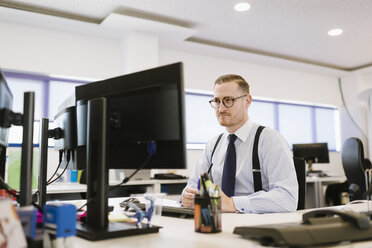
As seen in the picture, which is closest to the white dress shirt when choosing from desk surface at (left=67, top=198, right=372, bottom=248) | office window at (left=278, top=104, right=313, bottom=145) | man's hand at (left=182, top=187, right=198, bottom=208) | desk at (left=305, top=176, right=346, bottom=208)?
man's hand at (left=182, top=187, right=198, bottom=208)

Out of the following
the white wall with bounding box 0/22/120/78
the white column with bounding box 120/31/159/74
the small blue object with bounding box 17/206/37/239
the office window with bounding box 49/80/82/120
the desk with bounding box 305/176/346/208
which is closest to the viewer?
the small blue object with bounding box 17/206/37/239

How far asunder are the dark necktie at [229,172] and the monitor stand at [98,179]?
31.9 inches

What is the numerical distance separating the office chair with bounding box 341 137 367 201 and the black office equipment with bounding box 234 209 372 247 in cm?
283

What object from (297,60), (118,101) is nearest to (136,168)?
(118,101)

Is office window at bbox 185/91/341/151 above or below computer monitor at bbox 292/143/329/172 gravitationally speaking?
above

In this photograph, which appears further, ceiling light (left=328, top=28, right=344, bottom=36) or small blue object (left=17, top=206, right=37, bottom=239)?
ceiling light (left=328, top=28, right=344, bottom=36)

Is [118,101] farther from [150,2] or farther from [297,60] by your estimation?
[297,60]

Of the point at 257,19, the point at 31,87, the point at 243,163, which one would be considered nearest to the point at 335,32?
the point at 257,19

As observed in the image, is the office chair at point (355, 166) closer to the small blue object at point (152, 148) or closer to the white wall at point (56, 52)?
the white wall at point (56, 52)

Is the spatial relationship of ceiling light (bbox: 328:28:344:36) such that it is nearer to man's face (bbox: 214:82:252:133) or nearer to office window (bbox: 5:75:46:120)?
man's face (bbox: 214:82:252:133)

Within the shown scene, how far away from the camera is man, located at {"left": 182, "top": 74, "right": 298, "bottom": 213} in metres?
1.53

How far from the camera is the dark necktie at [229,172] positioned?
6.03 feet

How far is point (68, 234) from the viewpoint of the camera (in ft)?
2.73

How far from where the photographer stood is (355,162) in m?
3.71
